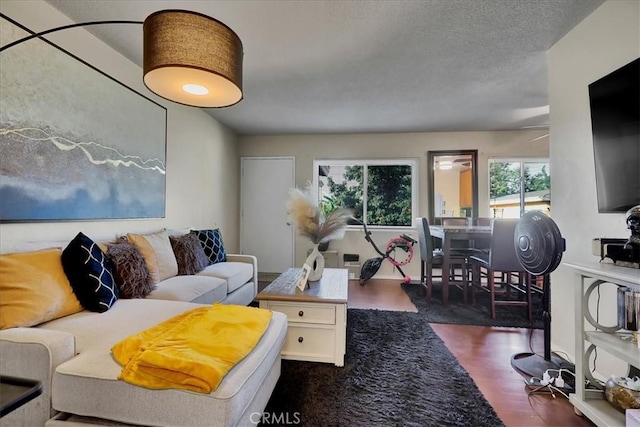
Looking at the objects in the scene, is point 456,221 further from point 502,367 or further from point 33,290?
point 33,290

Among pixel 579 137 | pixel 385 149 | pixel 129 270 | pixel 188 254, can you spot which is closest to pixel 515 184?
pixel 385 149

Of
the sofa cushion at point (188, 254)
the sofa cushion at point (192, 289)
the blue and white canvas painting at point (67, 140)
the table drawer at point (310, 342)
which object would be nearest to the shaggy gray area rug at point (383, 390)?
the table drawer at point (310, 342)

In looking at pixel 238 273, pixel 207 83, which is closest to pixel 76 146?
pixel 207 83

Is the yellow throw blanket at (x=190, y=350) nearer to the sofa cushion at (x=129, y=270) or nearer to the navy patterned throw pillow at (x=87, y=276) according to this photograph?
the navy patterned throw pillow at (x=87, y=276)

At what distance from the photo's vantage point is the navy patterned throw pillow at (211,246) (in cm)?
320

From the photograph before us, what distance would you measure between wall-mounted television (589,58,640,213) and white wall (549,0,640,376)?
15 centimetres

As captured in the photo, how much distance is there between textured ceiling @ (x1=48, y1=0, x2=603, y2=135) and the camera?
75.3 inches

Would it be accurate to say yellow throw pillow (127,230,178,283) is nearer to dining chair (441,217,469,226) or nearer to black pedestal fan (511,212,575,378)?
black pedestal fan (511,212,575,378)

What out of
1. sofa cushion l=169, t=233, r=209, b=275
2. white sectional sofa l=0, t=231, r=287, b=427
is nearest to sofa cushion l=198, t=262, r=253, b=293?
sofa cushion l=169, t=233, r=209, b=275

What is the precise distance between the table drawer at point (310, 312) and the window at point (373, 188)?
2.90 metres

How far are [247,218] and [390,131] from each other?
2917 millimetres

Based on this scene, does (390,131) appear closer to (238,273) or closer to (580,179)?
(580,179)

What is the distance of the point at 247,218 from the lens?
16.9 ft

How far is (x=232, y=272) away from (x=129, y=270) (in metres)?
1.02
